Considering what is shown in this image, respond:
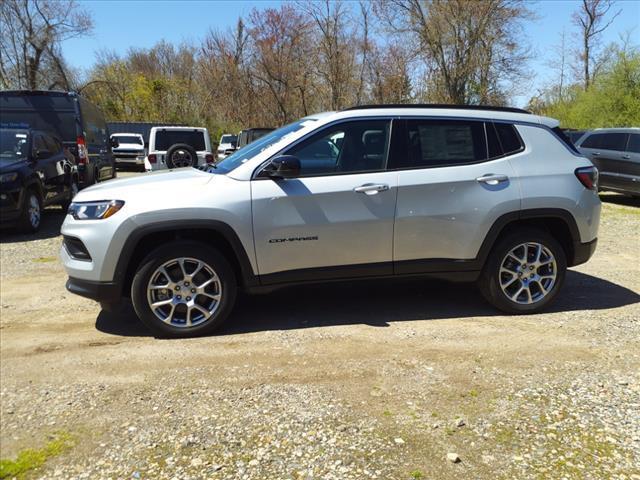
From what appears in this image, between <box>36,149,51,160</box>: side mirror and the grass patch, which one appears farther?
<box>36,149,51,160</box>: side mirror

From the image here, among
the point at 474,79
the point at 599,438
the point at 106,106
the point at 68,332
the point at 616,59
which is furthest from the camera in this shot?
the point at 106,106

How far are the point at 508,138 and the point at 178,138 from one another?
11.4 m

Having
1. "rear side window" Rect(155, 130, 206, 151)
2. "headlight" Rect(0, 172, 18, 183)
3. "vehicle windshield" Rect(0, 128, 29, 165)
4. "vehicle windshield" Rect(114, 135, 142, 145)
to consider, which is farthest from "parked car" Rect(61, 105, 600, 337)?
"vehicle windshield" Rect(114, 135, 142, 145)

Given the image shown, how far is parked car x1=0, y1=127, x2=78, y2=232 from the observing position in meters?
7.91

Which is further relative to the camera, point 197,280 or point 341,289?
point 341,289

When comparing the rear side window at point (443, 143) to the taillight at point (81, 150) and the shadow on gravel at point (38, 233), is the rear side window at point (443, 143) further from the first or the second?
the taillight at point (81, 150)

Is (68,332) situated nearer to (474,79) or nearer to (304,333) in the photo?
(304,333)

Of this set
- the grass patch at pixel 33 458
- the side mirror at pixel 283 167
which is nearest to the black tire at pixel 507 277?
the side mirror at pixel 283 167

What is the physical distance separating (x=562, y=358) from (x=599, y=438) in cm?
105

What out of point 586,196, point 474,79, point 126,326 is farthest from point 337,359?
point 474,79

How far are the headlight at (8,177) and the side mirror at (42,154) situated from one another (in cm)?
93

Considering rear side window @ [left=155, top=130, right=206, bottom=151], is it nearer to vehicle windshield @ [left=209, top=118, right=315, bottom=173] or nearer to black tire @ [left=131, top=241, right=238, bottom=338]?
vehicle windshield @ [left=209, top=118, right=315, bottom=173]

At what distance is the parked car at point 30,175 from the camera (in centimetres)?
791

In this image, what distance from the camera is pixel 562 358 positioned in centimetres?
373
